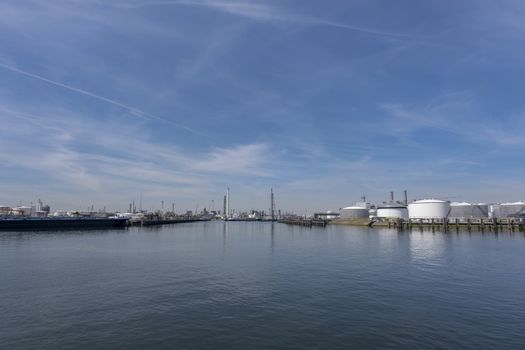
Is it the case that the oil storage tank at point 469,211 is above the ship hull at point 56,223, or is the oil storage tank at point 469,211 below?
above

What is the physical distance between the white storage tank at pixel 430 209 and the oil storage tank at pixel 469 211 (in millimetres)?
21561

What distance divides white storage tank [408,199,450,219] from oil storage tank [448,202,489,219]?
849 inches

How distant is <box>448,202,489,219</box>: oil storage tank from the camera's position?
169750 mm

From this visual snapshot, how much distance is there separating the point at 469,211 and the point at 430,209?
104ft

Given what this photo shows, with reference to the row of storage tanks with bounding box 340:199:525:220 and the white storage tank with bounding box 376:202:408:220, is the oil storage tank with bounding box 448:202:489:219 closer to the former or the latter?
the row of storage tanks with bounding box 340:199:525:220

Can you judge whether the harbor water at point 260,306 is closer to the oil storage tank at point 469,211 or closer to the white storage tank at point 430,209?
the white storage tank at point 430,209

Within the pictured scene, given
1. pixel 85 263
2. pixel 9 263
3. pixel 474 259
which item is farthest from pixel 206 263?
pixel 474 259

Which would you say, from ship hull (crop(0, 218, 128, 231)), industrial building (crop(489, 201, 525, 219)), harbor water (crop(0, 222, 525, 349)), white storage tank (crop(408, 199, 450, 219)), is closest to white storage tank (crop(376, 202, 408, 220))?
white storage tank (crop(408, 199, 450, 219))

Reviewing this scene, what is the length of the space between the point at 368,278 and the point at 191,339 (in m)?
21.9

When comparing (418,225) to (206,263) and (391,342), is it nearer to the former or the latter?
(206,263)

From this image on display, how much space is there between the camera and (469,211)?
171 metres

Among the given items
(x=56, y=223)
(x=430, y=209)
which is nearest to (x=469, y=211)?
(x=430, y=209)

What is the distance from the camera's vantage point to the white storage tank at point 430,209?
154m

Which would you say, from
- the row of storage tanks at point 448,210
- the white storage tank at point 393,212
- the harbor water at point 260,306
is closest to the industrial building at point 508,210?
the row of storage tanks at point 448,210
